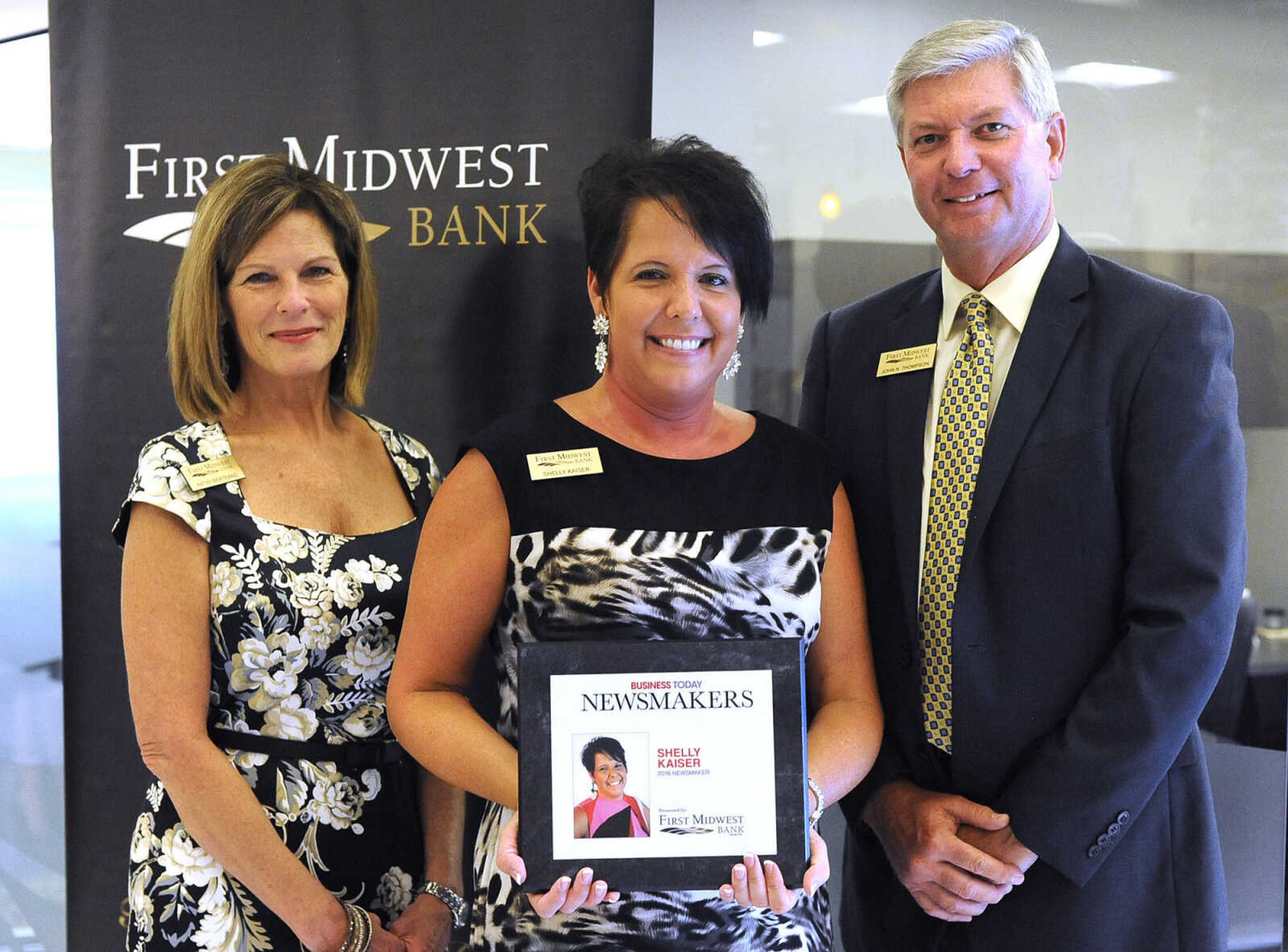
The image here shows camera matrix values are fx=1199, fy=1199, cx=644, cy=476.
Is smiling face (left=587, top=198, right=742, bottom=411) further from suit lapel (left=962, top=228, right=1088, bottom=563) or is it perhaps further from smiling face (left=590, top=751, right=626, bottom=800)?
smiling face (left=590, top=751, right=626, bottom=800)

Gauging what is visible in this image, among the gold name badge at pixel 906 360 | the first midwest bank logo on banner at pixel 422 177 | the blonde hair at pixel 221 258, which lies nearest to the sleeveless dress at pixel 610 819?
the gold name badge at pixel 906 360

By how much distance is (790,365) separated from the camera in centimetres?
316

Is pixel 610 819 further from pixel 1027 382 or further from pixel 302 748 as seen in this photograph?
pixel 1027 382

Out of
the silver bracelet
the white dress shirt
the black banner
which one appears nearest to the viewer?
the silver bracelet

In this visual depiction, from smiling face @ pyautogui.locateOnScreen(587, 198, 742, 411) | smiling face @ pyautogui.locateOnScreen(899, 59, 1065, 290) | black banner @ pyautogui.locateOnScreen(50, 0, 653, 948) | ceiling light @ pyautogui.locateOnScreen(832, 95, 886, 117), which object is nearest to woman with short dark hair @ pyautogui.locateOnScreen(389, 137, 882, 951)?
smiling face @ pyautogui.locateOnScreen(587, 198, 742, 411)

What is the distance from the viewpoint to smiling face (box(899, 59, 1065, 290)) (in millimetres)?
2145

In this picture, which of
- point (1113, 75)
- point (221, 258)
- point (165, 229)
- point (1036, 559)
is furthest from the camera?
point (165, 229)

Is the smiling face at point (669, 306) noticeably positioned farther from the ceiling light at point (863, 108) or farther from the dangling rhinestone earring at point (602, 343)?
the ceiling light at point (863, 108)

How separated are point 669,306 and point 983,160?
0.65 m

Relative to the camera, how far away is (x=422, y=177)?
3.08m

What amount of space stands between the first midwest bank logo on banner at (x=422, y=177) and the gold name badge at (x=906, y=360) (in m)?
1.04

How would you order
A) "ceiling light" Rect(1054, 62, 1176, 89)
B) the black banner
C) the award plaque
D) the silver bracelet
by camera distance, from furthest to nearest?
the black banner
"ceiling light" Rect(1054, 62, 1176, 89)
the silver bracelet
the award plaque

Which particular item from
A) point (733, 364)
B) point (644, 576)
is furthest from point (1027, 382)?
point (644, 576)

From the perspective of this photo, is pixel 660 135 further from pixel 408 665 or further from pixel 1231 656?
pixel 1231 656
